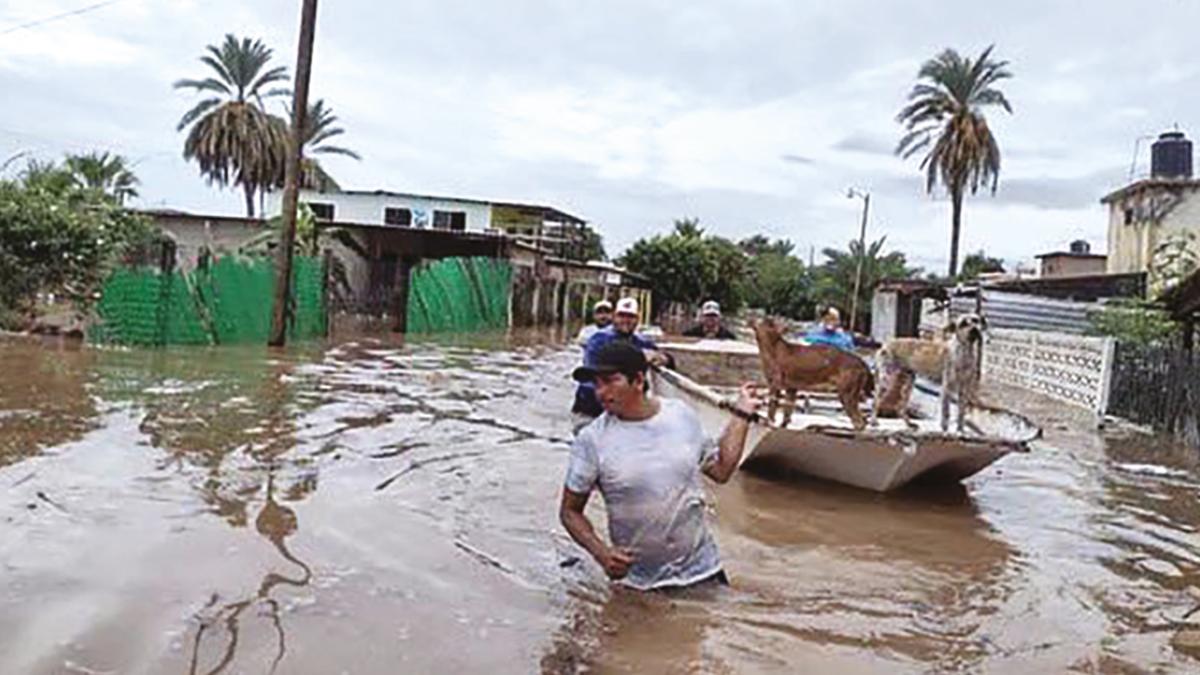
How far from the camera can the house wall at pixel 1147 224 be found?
3841 cm

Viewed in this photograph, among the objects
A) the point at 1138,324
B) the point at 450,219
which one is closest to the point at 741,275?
the point at 450,219

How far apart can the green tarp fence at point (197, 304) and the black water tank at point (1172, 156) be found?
27.9m

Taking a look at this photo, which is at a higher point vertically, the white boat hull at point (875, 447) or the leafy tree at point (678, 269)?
the leafy tree at point (678, 269)

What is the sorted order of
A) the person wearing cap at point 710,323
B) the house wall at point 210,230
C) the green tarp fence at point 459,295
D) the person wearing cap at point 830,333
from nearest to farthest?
the person wearing cap at point 830,333
the person wearing cap at point 710,323
the green tarp fence at point 459,295
the house wall at point 210,230

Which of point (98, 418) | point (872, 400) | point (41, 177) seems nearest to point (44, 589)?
point (98, 418)

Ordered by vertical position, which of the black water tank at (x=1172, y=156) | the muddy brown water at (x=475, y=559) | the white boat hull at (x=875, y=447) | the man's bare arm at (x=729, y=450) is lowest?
the muddy brown water at (x=475, y=559)

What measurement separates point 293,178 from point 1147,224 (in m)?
28.0

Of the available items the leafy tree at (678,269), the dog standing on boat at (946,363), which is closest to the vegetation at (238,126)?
the leafy tree at (678,269)

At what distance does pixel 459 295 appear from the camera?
35.8 meters

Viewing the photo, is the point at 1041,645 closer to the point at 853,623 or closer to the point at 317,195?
the point at 853,623

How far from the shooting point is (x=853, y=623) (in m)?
6.46

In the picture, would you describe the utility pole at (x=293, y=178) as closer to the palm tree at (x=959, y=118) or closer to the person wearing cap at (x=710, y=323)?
the person wearing cap at (x=710, y=323)

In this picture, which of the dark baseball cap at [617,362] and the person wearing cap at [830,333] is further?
the person wearing cap at [830,333]

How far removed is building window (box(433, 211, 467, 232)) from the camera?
5536 cm
